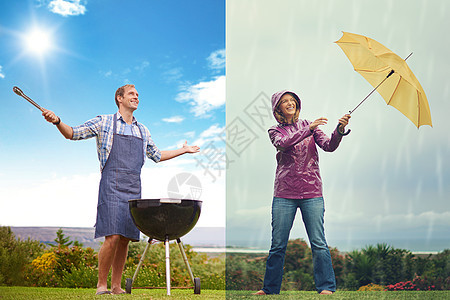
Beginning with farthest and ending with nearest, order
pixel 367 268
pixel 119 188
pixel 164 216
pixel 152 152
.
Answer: pixel 367 268, pixel 152 152, pixel 119 188, pixel 164 216

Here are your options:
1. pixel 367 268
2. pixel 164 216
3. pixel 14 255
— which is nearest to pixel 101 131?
pixel 164 216

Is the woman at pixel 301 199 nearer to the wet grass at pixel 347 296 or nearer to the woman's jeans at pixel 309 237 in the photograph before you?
the woman's jeans at pixel 309 237

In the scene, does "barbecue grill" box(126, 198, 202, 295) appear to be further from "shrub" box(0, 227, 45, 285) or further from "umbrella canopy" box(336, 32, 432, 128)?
"shrub" box(0, 227, 45, 285)

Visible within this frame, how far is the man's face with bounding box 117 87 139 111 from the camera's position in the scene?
12.0 ft

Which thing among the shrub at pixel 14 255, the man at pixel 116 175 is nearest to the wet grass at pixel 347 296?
the man at pixel 116 175

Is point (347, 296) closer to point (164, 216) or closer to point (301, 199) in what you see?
point (301, 199)

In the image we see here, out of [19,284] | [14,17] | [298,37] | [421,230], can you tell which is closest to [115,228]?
[19,284]

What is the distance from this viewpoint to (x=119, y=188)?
3.36m

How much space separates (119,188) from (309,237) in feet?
5.16

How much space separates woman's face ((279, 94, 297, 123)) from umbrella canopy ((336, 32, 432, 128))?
0.63m

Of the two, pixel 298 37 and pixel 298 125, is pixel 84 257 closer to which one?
pixel 298 125

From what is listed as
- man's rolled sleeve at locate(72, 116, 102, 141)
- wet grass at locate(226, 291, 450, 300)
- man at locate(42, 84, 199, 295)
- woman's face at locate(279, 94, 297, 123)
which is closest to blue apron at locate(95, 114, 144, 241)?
man at locate(42, 84, 199, 295)

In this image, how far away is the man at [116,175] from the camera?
3.28m

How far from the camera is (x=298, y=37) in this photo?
4031mm
